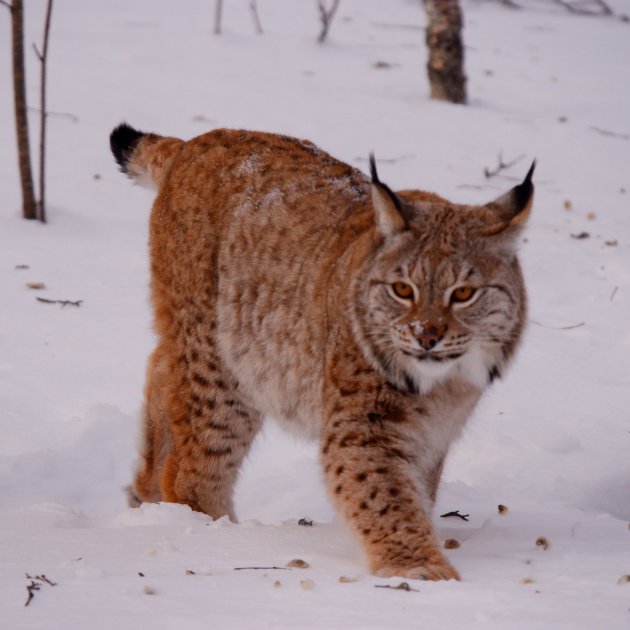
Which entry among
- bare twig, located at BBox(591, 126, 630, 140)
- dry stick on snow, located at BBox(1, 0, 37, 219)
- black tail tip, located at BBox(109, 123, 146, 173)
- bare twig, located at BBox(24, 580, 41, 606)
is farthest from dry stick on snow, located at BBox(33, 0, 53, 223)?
bare twig, located at BBox(591, 126, 630, 140)

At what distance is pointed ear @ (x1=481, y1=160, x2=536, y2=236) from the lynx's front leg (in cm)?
72

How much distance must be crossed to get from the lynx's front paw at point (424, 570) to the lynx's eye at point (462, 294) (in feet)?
2.76

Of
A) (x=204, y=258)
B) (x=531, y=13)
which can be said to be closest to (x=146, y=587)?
(x=204, y=258)

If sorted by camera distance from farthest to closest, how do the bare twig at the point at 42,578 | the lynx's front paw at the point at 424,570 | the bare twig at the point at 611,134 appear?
the bare twig at the point at 611,134 → the lynx's front paw at the point at 424,570 → the bare twig at the point at 42,578

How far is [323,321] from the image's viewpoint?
A: 414cm

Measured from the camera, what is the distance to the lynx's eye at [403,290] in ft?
12.1

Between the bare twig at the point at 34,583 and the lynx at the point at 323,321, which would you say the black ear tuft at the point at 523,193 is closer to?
the lynx at the point at 323,321

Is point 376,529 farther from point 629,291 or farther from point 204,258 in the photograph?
point 629,291

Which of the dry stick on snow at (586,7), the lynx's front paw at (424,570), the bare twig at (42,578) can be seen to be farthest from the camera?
the dry stick on snow at (586,7)

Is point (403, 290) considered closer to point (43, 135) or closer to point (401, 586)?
point (401, 586)

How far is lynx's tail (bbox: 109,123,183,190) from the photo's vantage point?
16.8ft

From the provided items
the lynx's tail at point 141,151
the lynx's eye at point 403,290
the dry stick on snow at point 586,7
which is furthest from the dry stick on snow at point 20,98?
the dry stick on snow at point 586,7

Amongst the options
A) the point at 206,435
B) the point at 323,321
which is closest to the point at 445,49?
the point at 206,435

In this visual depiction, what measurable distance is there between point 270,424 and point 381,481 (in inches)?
72.2
